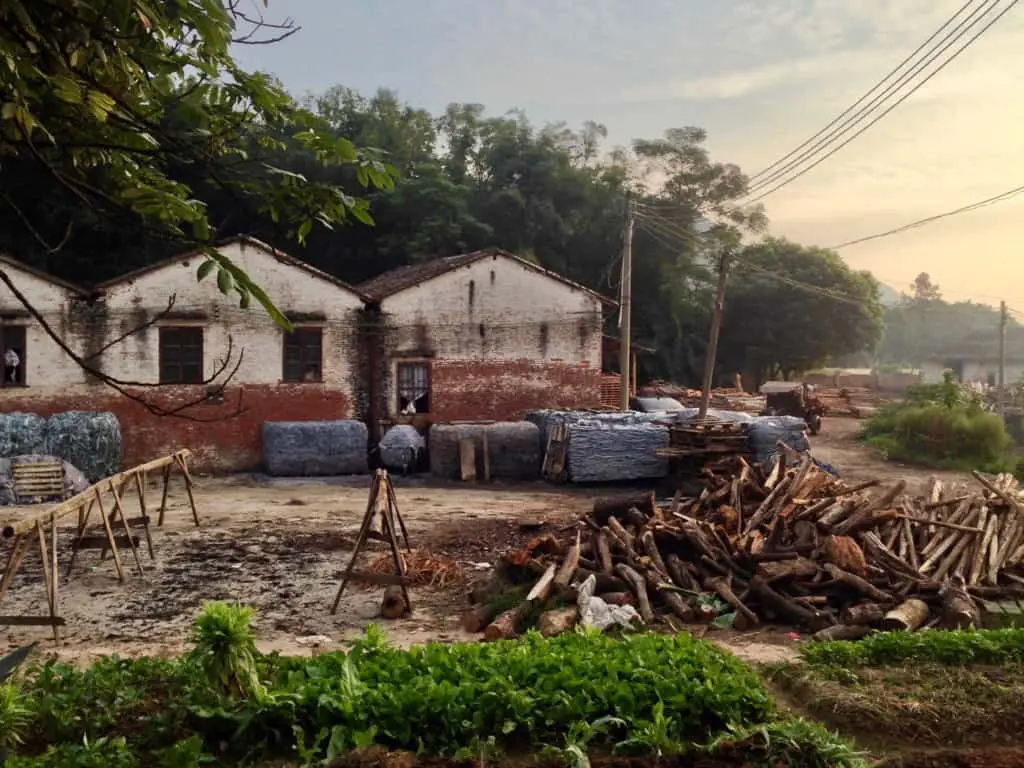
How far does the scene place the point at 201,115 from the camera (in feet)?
10.9

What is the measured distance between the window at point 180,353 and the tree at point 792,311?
1120 inches

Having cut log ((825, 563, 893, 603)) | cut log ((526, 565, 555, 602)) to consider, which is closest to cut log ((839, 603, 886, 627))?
cut log ((825, 563, 893, 603))

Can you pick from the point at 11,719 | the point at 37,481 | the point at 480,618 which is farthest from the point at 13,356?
the point at 11,719

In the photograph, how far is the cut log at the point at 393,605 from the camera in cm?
932

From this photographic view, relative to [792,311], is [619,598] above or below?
below

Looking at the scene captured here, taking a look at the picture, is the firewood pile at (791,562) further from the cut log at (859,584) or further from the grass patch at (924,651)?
the grass patch at (924,651)

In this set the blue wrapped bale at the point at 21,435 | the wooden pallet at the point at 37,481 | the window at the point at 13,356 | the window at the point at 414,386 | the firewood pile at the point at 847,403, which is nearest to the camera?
the wooden pallet at the point at 37,481

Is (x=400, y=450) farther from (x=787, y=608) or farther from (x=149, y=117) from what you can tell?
(x=149, y=117)

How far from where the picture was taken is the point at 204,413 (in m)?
20.5

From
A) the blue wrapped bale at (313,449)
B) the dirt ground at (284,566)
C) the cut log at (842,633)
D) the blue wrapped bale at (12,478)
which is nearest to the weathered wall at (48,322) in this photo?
the blue wrapped bale at (12,478)

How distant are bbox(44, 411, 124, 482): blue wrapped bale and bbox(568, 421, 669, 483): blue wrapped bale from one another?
10.1 metres

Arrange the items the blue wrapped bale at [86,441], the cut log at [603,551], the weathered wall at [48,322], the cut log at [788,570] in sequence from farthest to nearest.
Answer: the weathered wall at [48,322], the blue wrapped bale at [86,441], the cut log at [603,551], the cut log at [788,570]

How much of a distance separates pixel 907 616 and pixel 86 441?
16.5 m

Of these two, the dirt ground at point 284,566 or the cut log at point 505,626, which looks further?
the dirt ground at point 284,566
